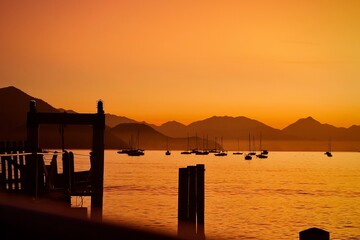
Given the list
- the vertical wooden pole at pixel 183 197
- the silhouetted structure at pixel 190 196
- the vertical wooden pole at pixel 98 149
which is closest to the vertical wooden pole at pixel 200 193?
the silhouetted structure at pixel 190 196

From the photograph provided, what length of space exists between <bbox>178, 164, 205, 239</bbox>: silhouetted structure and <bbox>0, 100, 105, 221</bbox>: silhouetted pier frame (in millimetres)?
3212

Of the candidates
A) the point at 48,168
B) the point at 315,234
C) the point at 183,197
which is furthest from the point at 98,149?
the point at 315,234

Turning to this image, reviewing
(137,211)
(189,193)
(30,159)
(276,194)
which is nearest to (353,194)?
(276,194)

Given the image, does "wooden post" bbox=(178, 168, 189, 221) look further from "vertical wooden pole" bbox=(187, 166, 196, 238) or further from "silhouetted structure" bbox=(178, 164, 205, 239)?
"vertical wooden pole" bbox=(187, 166, 196, 238)

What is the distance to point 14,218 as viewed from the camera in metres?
6.21

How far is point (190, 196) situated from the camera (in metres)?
23.0

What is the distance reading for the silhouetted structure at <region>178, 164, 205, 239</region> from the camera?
22.3 meters

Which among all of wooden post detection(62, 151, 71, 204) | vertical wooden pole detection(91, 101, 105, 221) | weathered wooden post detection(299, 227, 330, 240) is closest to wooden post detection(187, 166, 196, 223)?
vertical wooden pole detection(91, 101, 105, 221)

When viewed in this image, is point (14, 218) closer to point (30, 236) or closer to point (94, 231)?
point (30, 236)

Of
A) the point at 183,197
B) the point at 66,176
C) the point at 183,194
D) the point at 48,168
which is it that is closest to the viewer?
the point at 66,176

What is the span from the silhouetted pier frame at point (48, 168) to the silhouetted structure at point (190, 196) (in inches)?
126

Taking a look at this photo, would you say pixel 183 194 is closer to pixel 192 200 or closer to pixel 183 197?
pixel 183 197

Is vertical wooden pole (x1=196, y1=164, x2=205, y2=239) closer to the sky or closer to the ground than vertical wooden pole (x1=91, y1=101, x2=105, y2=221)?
closer to the ground

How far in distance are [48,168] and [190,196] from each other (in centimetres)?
583
